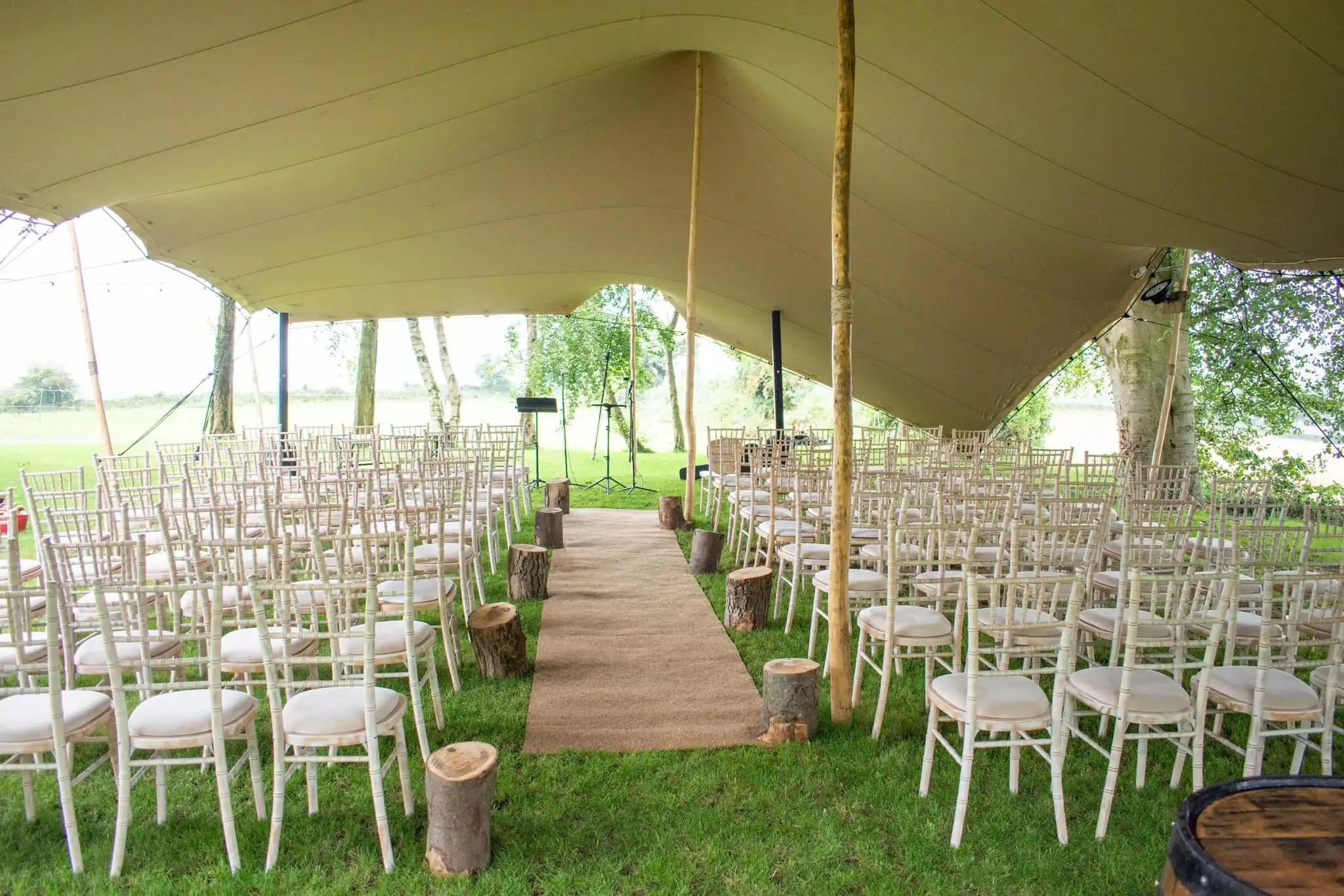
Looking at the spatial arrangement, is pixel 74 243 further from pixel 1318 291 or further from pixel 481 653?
pixel 1318 291

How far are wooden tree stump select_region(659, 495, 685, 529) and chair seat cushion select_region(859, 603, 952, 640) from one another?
471 cm

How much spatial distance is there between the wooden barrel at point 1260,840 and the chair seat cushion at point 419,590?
10.4 ft

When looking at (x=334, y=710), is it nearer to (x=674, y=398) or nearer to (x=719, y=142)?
(x=719, y=142)

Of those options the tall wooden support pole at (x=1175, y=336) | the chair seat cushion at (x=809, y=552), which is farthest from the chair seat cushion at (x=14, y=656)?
the tall wooden support pole at (x=1175, y=336)

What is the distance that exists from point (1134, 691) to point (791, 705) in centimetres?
134

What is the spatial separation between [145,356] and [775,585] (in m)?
21.2

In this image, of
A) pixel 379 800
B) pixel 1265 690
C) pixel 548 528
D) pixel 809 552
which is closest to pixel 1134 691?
pixel 1265 690

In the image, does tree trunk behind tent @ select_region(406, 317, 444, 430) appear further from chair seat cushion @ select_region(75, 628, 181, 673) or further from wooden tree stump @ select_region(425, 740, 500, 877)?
wooden tree stump @ select_region(425, 740, 500, 877)

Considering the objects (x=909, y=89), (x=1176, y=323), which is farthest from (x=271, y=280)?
(x=1176, y=323)

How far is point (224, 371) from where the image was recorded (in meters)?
12.9

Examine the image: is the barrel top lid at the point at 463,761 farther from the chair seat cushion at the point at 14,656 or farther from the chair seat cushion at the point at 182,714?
the chair seat cushion at the point at 14,656

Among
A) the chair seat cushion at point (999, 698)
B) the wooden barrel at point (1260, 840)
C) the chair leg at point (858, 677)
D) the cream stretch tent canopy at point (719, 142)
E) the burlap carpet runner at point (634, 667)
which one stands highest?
the cream stretch tent canopy at point (719, 142)

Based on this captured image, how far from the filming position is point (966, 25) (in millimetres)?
4035

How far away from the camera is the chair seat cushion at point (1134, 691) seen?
8.64ft
